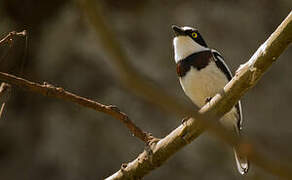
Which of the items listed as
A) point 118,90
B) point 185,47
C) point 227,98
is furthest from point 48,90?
point 118,90

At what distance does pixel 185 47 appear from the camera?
2910 millimetres

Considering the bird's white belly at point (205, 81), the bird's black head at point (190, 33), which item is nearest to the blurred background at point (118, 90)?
the bird's black head at point (190, 33)

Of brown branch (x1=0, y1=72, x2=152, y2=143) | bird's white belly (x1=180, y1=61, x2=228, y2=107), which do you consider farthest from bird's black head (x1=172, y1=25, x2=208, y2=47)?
brown branch (x1=0, y1=72, x2=152, y2=143)

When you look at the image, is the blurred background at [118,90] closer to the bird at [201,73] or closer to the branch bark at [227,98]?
the bird at [201,73]

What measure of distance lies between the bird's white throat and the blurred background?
1.00 metres

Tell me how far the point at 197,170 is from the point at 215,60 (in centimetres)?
144

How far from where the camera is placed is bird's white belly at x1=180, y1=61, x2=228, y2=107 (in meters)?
2.65

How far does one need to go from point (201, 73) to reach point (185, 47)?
0.29 metres

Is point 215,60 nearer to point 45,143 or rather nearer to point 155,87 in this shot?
point 45,143

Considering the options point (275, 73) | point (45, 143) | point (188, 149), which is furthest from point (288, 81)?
point (45, 143)

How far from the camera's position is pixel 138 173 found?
6.04ft

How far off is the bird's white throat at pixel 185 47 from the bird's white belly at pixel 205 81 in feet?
0.61

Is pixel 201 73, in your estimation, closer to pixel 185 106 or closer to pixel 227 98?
pixel 227 98

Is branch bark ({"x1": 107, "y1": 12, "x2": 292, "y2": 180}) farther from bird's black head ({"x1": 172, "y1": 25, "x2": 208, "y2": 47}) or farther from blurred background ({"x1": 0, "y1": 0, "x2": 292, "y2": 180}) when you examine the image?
blurred background ({"x1": 0, "y1": 0, "x2": 292, "y2": 180})
